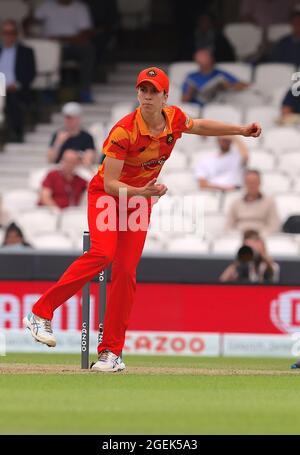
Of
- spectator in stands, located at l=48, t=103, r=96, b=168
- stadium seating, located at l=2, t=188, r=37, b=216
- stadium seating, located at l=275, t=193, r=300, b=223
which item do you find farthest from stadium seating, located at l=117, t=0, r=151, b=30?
stadium seating, located at l=275, t=193, r=300, b=223

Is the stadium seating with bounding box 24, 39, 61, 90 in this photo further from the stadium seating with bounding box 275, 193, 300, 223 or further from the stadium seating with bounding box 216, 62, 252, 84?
the stadium seating with bounding box 275, 193, 300, 223

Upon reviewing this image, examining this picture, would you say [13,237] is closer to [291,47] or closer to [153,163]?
[291,47]

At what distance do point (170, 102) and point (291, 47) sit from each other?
6.02ft

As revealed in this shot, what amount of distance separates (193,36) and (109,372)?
11514mm

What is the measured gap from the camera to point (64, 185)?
54.5ft

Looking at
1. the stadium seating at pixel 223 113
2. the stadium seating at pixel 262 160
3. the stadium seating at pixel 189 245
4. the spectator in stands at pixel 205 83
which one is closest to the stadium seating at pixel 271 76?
the spectator in stands at pixel 205 83

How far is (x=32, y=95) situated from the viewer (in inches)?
769

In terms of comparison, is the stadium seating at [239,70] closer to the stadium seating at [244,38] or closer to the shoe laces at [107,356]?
the stadium seating at [244,38]

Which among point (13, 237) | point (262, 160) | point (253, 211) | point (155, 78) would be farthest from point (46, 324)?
point (262, 160)

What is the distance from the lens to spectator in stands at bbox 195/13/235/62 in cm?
1964

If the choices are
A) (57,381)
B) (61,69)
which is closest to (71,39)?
(61,69)

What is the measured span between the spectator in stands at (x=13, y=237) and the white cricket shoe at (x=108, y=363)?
17.6 feet

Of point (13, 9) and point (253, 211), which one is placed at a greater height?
point (13, 9)

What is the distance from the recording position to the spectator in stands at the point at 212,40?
19.6 meters
